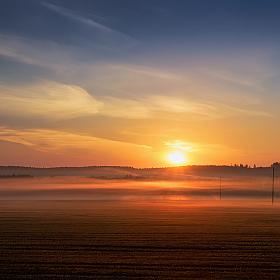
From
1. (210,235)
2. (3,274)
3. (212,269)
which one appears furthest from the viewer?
(210,235)

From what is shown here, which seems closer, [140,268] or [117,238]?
[140,268]

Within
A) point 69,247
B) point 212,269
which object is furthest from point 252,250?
point 69,247

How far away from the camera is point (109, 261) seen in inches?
893

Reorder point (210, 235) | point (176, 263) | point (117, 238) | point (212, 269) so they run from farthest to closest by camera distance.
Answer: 1. point (210, 235)
2. point (117, 238)
3. point (176, 263)
4. point (212, 269)

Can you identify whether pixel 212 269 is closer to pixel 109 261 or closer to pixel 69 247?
pixel 109 261

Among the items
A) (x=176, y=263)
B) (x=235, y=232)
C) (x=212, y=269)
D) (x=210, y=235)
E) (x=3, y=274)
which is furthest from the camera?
(x=235, y=232)

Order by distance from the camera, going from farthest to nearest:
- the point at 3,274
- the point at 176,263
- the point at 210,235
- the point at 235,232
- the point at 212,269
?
the point at 235,232
the point at 210,235
the point at 176,263
the point at 212,269
the point at 3,274

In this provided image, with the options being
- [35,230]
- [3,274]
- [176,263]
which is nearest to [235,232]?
[176,263]

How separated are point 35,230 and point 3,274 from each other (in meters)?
19.4

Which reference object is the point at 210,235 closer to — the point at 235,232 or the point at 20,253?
the point at 235,232

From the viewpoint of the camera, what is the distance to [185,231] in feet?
123

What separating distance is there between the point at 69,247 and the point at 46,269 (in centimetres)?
727

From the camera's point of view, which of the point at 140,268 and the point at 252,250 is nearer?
the point at 140,268

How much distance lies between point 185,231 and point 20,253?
17799 millimetres
